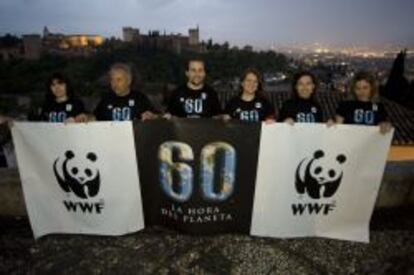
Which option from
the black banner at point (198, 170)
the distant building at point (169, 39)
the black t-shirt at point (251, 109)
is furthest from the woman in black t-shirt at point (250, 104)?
the distant building at point (169, 39)

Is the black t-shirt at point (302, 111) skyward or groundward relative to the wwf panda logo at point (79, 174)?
skyward

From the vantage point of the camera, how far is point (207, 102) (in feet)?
15.1

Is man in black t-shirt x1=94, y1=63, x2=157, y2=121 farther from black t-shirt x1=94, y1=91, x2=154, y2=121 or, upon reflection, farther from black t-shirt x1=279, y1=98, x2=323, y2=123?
black t-shirt x1=279, y1=98, x2=323, y2=123

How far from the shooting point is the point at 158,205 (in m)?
4.17

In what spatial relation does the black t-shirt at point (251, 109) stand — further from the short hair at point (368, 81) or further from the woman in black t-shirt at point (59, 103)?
the woman in black t-shirt at point (59, 103)

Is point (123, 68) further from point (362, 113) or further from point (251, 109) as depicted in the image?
point (362, 113)

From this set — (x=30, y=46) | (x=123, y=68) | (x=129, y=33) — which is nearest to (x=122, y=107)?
(x=123, y=68)

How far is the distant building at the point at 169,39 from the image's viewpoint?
126675 mm

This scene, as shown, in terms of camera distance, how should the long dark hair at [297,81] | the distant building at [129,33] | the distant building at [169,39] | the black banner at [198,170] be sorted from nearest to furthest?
1. the black banner at [198,170]
2. the long dark hair at [297,81]
3. the distant building at [169,39]
4. the distant building at [129,33]

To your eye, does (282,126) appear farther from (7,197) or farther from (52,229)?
(7,197)

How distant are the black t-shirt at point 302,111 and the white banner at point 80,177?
1.62 m

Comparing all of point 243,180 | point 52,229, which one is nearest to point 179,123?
point 243,180

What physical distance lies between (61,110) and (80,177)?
2.61 ft

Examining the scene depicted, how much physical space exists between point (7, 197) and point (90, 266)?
1540 mm
